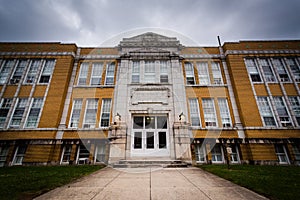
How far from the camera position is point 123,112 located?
37.7 feet

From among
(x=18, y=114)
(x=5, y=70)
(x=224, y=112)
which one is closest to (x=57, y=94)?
(x=18, y=114)

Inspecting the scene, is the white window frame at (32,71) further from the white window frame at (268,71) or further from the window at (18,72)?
the white window frame at (268,71)

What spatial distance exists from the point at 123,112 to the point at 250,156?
33.1 ft

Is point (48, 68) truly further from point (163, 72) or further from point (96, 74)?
point (163, 72)

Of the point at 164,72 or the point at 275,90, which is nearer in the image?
the point at 275,90

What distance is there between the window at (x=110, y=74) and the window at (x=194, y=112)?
7517mm

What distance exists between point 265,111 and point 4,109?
2173 centimetres

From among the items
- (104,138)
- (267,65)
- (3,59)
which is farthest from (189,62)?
(3,59)

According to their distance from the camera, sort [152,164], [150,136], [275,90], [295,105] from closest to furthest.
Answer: [152,164]
[150,136]
[295,105]
[275,90]

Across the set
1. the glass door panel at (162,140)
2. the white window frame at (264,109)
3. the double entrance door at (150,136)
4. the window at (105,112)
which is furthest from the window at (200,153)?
the window at (105,112)

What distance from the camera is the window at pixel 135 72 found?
13.0 meters

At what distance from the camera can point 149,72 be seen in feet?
43.6

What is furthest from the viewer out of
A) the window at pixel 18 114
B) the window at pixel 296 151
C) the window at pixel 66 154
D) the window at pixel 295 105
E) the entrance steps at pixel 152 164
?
the window at pixel 295 105

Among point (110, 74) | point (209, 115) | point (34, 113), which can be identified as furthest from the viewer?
point (110, 74)
